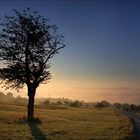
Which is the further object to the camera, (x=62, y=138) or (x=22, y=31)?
(x=22, y=31)

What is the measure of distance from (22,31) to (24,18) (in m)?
1.80

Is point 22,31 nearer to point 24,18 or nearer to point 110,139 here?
point 24,18

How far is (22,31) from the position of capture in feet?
170

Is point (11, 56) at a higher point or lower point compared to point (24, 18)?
lower

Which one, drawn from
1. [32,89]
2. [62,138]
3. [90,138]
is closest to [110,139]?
[90,138]

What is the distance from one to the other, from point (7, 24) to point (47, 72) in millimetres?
8801

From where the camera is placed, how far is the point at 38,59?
53.4 metres

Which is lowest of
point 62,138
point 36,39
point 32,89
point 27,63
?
point 62,138

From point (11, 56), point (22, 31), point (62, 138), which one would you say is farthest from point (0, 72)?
point (62, 138)

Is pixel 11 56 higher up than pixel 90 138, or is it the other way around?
pixel 11 56

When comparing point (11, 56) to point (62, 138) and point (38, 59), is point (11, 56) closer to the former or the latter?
point (38, 59)

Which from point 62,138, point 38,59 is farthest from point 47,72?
point 62,138

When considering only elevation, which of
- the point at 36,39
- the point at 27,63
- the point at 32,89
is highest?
the point at 36,39

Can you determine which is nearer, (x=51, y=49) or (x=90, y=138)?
(x=90, y=138)
